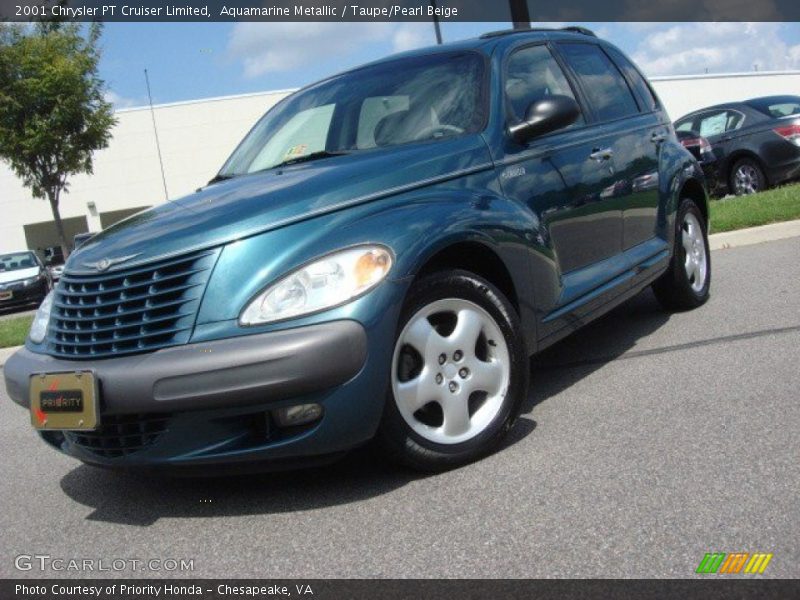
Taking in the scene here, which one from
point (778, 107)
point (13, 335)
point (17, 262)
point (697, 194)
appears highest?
point (697, 194)

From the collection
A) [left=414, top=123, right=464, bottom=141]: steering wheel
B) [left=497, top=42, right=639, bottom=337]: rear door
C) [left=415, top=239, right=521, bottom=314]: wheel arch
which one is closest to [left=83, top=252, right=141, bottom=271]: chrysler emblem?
[left=415, top=239, right=521, bottom=314]: wheel arch

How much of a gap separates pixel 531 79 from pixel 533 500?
2379 mm

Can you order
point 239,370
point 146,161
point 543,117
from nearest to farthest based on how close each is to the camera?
1. point 239,370
2. point 543,117
3. point 146,161

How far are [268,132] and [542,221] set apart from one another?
1.63m

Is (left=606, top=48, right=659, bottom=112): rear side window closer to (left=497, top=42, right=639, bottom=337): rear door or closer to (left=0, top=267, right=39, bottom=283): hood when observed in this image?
(left=497, top=42, right=639, bottom=337): rear door

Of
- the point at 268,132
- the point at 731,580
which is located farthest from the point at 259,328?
the point at 268,132

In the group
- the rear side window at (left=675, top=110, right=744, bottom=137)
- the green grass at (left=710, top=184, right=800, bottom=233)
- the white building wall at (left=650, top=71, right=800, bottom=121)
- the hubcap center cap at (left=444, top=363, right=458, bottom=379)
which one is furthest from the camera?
the white building wall at (left=650, top=71, right=800, bottom=121)

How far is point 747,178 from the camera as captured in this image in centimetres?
1314

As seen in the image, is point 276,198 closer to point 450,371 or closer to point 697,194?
point 450,371

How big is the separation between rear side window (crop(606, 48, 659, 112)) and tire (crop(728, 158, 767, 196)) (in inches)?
303

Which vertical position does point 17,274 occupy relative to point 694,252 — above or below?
below

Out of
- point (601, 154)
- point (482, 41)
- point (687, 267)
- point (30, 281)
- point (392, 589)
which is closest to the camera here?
point (392, 589)

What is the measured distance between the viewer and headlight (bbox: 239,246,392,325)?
306cm

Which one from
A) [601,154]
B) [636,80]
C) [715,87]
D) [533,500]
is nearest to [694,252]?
[636,80]
